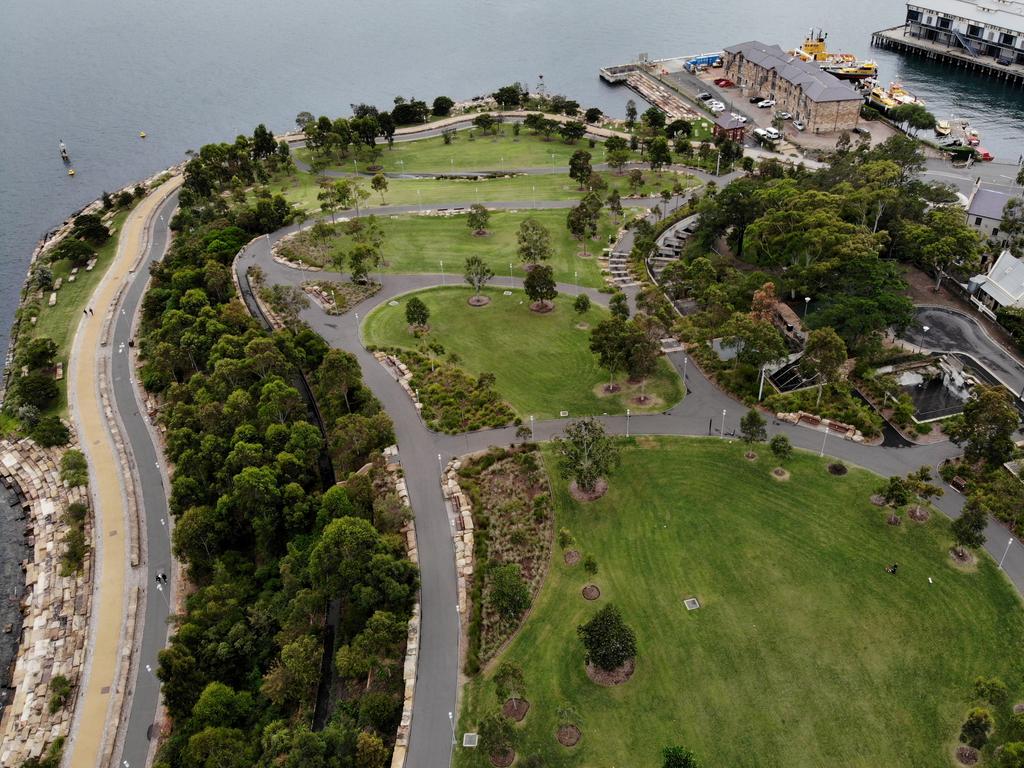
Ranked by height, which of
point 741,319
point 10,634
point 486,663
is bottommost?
point 10,634

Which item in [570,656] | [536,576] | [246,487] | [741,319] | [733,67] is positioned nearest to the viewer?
[570,656]

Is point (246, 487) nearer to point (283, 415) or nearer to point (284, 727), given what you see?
point (283, 415)

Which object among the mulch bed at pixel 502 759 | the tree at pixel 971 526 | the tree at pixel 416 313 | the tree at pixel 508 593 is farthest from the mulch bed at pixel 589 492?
the tree at pixel 416 313

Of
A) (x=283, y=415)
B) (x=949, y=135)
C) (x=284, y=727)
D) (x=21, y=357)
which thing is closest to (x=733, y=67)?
(x=949, y=135)

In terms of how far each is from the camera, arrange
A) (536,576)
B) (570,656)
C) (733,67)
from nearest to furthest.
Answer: (570,656) → (536,576) → (733,67)

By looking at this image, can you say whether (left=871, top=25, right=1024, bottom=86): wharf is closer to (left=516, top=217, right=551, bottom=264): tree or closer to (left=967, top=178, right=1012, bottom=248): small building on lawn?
(left=967, top=178, right=1012, bottom=248): small building on lawn

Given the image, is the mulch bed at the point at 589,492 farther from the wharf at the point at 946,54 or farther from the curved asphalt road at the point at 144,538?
the wharf at the point at 946,54

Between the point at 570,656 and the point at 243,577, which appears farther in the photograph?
the point at 243,577
